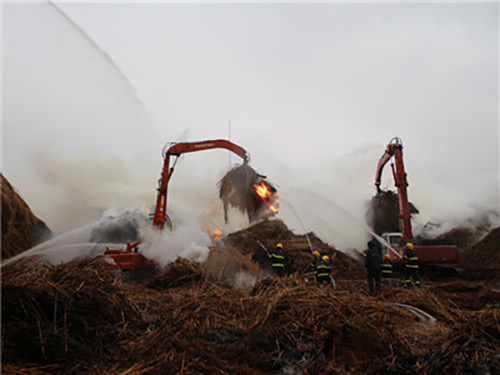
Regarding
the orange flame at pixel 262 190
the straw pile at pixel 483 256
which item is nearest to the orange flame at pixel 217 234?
the orange flame at pixel 262 190

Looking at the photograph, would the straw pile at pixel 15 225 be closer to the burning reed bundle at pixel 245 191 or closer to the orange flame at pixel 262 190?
the burning reed bundle at pixel 245 191

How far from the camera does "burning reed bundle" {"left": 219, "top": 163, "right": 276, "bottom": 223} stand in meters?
12.9

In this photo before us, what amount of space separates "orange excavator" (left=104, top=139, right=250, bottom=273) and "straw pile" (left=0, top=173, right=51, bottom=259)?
3.12 metres

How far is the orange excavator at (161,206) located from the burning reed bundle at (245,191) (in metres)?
0.68

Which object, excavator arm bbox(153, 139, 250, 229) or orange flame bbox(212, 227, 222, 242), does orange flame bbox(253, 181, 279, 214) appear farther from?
orange flame bbox(212, 227, 222, 242)

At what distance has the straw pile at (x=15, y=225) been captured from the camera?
707cm

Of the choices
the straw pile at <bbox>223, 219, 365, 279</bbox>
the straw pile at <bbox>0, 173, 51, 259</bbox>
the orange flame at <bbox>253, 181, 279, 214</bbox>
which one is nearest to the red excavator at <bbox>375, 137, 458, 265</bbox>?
the straw pile at <bbox>223, 219, 365, 279</bbox>

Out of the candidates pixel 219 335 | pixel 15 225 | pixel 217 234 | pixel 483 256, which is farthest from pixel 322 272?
pixel 483 256

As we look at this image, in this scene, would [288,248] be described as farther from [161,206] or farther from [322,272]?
[161,206]

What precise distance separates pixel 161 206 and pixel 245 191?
3.76 metres

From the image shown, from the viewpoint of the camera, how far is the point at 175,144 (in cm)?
1425

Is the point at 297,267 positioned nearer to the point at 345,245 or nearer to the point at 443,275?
the point at 443,275

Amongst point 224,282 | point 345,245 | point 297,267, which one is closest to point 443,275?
point 345,245

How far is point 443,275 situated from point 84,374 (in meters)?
15.9
